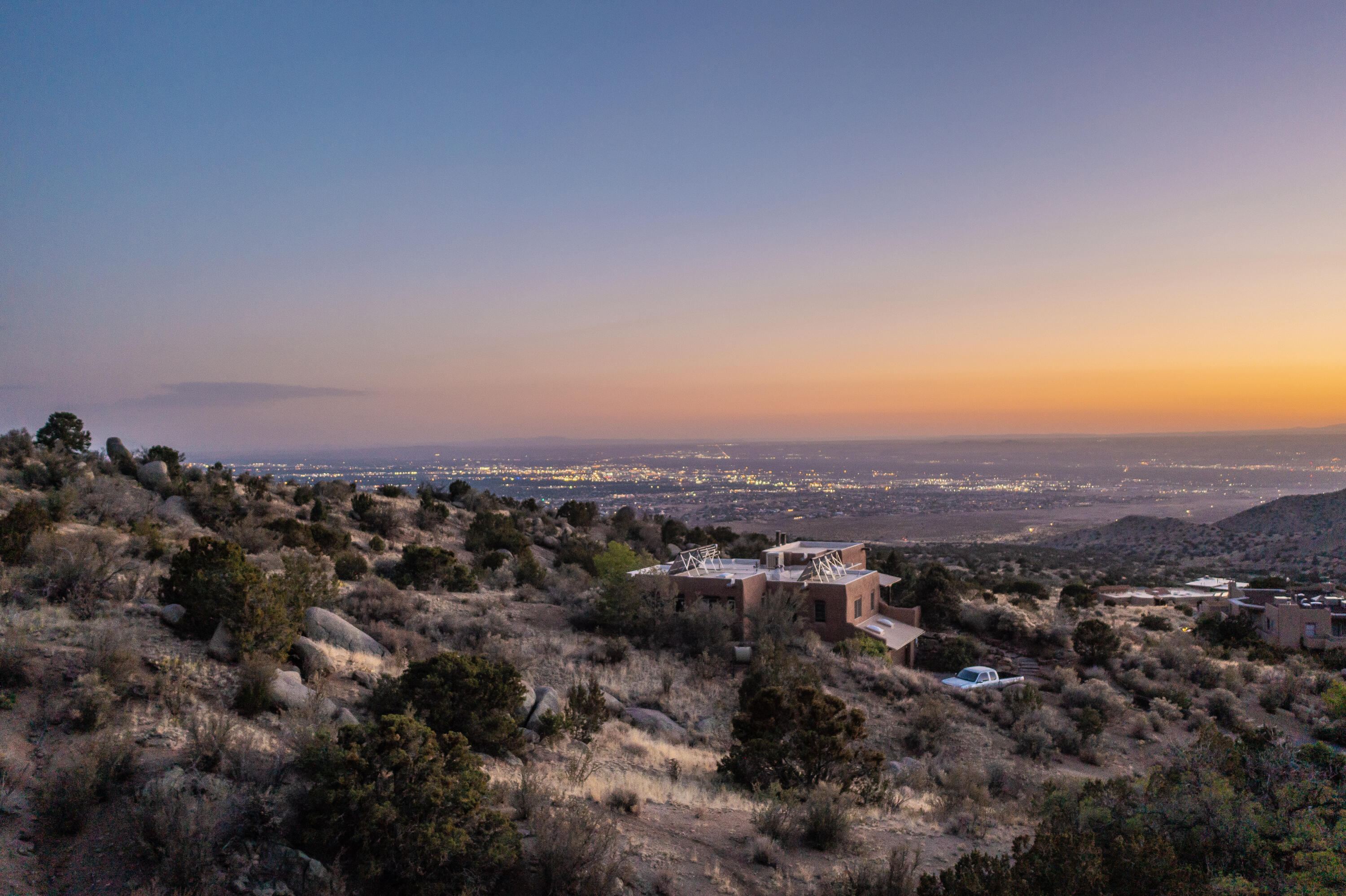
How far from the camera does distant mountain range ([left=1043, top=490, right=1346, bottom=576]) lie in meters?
62.3

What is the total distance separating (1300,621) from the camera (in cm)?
3091

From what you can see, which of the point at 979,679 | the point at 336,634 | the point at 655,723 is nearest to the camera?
the point at 336,634

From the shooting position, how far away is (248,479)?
37219 mm

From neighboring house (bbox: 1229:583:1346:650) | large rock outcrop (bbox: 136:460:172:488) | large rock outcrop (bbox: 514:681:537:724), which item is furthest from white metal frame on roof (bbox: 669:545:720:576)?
neighboring house (bbox: 1229:583:1346:650)

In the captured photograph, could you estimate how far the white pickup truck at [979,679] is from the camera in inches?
914

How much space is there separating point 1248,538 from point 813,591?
70395mm

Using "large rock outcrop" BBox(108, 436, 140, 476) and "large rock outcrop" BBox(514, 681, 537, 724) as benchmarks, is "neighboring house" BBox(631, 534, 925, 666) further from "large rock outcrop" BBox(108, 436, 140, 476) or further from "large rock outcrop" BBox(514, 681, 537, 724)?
"large rock outcrop" BBox(108, 436, 140, 476)

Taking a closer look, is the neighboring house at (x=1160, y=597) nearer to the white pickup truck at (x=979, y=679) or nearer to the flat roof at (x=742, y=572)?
the flat roof at (x=742, y=572)

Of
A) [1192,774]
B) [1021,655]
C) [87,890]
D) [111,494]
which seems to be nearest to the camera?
[87,890]

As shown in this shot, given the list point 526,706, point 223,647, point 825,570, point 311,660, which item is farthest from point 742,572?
point 223,647

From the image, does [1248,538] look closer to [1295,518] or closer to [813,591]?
[1295,518]

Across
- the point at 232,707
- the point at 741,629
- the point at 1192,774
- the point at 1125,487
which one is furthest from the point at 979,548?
the point at 1125,487

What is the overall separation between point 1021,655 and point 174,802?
3069 cm

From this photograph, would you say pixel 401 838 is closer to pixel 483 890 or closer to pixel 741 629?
pixel 483 890
